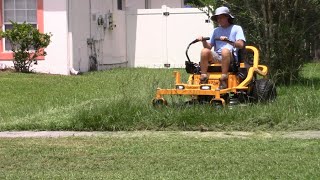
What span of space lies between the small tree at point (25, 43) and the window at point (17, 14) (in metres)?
0.59

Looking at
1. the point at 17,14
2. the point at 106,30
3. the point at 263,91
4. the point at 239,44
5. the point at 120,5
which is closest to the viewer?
the point at 239,44

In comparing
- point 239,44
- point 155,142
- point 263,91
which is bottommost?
point 155,142

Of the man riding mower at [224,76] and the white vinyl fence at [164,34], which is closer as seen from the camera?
the man riding mower at [224,76]

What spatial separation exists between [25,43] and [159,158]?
439 inches

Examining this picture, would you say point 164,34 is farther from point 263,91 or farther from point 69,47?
point 263,91

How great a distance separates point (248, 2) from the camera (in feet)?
42.4

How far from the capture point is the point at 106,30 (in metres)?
20.2

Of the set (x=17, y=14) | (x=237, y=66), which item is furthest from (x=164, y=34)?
(x=237, y=66)

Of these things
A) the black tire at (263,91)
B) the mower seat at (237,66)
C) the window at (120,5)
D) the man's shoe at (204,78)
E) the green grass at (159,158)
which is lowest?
the green grass at (159,158)

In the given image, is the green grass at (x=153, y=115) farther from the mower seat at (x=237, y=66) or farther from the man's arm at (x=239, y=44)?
the man's arm at (x=239, y=44)

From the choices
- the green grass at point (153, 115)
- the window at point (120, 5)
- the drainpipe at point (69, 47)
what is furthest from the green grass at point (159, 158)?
the window at point (120, 5)

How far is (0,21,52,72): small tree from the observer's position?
1666 cm

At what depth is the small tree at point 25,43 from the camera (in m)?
16.7

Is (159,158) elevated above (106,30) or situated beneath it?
situated beneath
